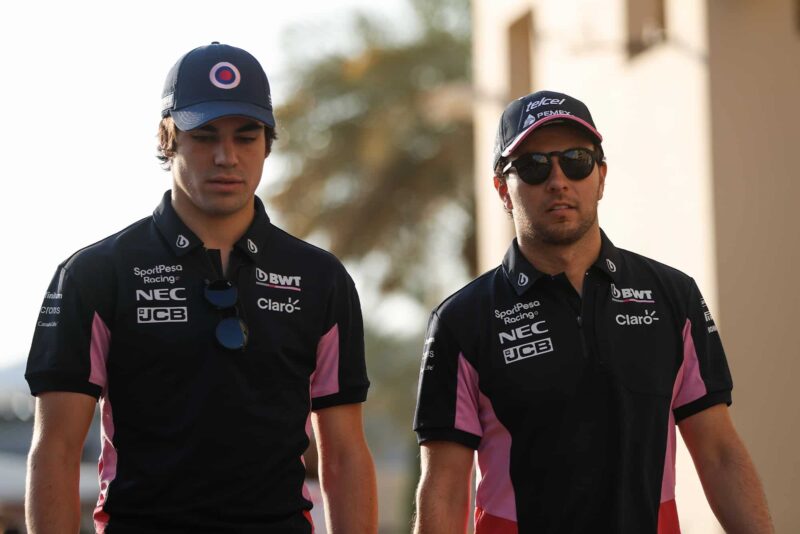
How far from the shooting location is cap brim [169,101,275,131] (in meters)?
4.74

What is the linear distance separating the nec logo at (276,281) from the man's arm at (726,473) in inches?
54.5

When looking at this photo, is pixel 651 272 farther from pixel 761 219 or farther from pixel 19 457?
pixel 19 457

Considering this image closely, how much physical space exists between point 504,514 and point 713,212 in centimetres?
644

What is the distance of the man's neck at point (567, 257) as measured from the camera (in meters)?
5.19

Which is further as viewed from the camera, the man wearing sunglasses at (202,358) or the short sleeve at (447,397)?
the short sleeve at (447,397)

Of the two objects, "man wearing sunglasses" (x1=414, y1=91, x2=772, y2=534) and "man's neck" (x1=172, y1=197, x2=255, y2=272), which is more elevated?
"man's neck" (x1=172, y1=197, x2=255, y2=272)

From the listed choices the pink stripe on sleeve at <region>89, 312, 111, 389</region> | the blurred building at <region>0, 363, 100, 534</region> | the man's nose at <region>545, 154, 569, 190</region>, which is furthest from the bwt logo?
the blurred building at <region>0, 363, 100, 534</region>

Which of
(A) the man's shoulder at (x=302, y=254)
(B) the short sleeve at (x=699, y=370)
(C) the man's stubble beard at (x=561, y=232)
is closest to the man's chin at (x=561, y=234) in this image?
(C) the man's stubble beard at (x=561, y=232)

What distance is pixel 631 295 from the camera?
515 cm

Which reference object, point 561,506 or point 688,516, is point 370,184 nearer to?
point 688,516

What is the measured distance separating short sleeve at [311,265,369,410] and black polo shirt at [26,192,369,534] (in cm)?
10

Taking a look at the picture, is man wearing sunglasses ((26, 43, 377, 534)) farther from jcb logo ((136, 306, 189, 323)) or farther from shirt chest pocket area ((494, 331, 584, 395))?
shirt chest pocket area ((494, 331, 584, 395))

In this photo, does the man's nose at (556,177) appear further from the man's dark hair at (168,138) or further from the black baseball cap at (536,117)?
the man's dark hair at (168,138)

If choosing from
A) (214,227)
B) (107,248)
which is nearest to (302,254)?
(214,227)
